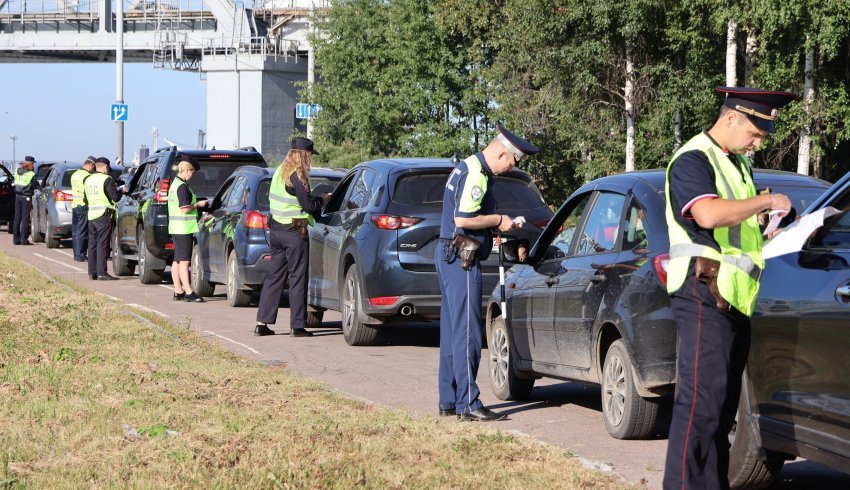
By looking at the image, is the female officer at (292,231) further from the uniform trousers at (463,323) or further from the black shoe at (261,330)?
the uniform trousers at (463,323)

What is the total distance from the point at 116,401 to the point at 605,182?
3.34 m

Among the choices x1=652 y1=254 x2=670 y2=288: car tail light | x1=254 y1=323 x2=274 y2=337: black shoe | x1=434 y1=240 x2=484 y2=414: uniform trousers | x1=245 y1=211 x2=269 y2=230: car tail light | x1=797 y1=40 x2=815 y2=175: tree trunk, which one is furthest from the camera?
x1=797 y1=40 x2=815 y2=175: tree trunk

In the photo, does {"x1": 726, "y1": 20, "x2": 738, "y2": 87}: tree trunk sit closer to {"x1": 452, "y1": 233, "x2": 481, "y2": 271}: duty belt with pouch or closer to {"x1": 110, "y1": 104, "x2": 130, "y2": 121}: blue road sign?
{"x1": 110, "y1": 104, "x2": 130, "y2": 121}: blue road sign

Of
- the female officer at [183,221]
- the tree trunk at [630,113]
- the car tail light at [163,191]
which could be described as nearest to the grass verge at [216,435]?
the female officer at [183,221]

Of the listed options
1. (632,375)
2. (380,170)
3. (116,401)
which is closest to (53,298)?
(380,170)

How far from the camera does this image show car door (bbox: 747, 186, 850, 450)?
18.2 feet

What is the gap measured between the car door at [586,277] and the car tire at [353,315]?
4.62 metres

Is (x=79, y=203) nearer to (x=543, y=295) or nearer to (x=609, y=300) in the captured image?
(x=543, y=295)

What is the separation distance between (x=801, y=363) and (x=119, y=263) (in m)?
18.8

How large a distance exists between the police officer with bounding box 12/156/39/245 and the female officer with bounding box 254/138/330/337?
1963cm

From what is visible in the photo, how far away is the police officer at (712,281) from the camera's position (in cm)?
564

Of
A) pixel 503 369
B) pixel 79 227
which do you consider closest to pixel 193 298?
pixel 79 227

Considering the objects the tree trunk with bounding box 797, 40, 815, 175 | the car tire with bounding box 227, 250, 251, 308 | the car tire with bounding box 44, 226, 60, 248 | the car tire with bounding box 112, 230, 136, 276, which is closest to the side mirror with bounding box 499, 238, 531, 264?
the car tire with bounding box 227, 250, 251, 308

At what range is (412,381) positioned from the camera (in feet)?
36.7
